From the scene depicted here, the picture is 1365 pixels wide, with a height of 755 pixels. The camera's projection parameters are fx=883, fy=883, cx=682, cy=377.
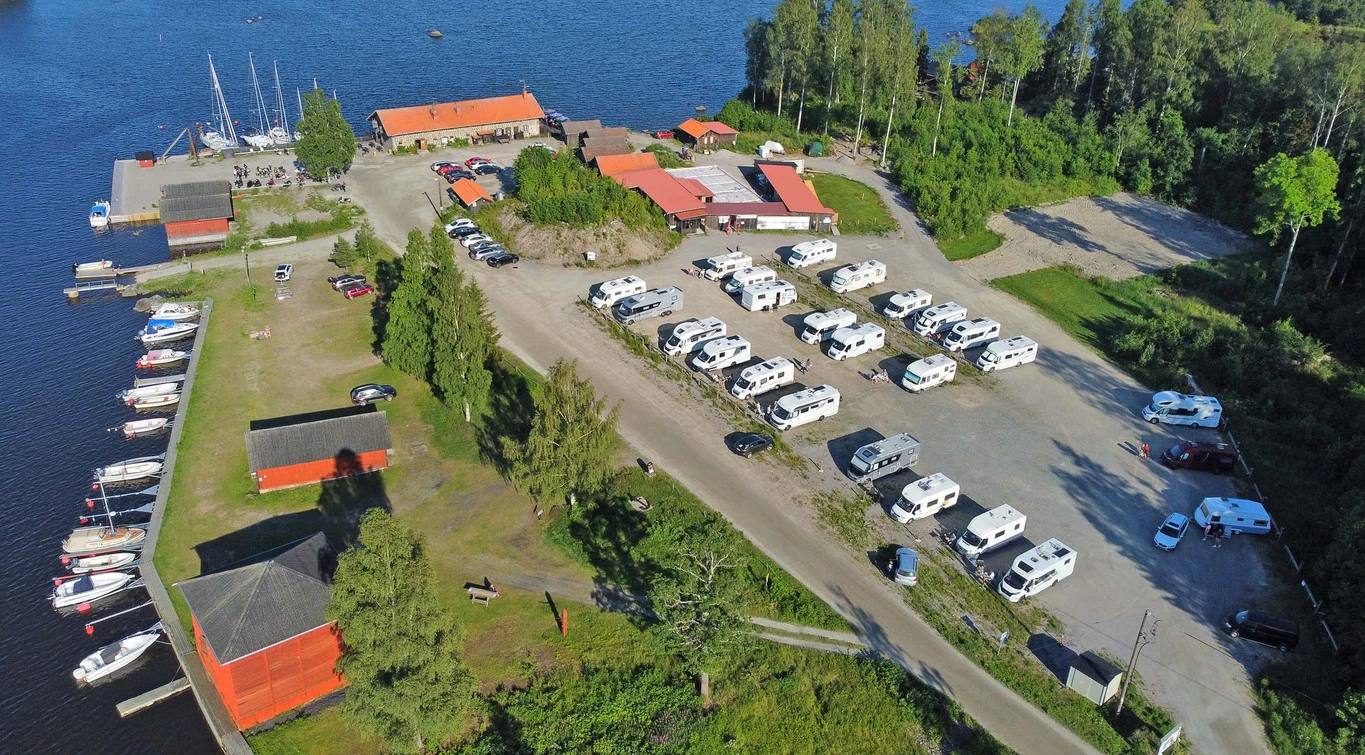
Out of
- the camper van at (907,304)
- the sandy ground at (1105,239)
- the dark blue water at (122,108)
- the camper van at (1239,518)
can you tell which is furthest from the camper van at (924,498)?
the dark blue water at (122,108)

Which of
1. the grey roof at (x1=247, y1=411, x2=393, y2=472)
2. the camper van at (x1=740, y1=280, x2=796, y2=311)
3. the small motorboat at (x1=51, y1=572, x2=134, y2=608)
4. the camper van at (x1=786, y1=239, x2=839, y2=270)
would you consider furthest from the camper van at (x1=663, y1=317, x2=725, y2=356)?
the small motorboat at (x1=51, y1=572, x2=134, y2=608)

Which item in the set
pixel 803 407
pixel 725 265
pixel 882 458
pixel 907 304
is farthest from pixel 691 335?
pixel 907 304

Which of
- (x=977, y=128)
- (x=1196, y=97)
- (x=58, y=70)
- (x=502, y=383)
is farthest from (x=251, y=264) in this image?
(x=1196, y=97)

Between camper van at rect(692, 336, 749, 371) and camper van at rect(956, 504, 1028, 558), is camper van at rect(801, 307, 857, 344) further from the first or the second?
camper van at rect(956, 504, 1028, 558)

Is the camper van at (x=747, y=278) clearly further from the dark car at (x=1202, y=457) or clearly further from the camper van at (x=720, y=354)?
the dark car at (x=1202, y=457)

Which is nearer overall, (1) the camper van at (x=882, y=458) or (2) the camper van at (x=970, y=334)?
(1) the camper van at (x=882, y=458)

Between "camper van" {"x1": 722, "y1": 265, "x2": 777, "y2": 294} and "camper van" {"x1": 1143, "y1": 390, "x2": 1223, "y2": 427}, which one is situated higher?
"camper van" {"x1": 722, "y1": 265, "x2": 777, "y2": 294}

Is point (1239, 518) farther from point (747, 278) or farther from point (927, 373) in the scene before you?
point (747, 278)
